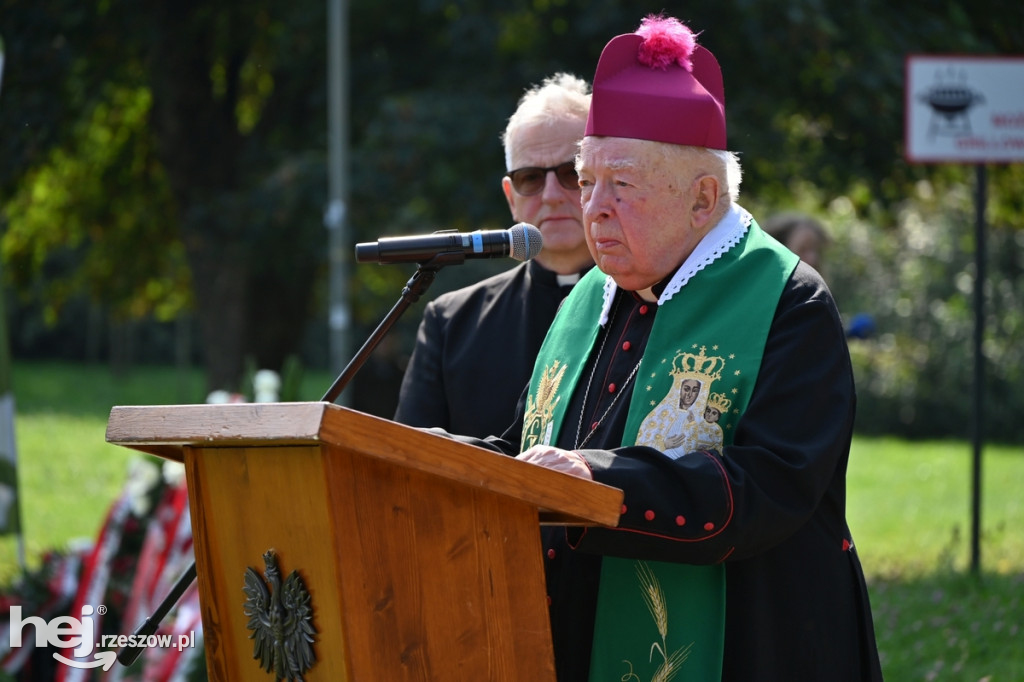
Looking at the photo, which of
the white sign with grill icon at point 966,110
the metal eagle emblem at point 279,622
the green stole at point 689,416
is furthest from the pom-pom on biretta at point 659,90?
the white sign with grill icon at point 966,110

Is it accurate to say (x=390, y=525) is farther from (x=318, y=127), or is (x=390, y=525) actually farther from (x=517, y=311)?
(x=318, y=127)

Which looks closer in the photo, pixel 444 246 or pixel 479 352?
pixel 444 246

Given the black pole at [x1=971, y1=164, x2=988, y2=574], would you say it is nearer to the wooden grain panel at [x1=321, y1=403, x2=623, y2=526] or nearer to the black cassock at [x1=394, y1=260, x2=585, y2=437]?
the black cassock at [x1=394, y1=260, x2=585, y2=437]

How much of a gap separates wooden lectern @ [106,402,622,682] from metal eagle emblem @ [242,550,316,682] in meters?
0.01

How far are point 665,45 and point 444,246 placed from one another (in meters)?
0.68

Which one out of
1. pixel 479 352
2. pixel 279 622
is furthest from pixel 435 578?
pixel 479 352

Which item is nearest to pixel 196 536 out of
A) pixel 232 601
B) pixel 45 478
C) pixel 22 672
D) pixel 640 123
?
pixel 232 601

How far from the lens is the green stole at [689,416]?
2477mm

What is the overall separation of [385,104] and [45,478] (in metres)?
7.14

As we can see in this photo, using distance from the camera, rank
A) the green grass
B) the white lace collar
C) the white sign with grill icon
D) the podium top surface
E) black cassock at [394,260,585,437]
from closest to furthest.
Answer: the podium top surface, the white lace collar, black cassock at [394,260,585,437], the green grass, the white sign with grill icon

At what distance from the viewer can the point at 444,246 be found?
94.4 inches

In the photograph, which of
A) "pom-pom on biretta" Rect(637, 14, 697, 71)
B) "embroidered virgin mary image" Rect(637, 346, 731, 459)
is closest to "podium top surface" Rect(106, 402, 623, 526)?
"embroidered virgin mary image" Rect(637, 346, 731, 459)

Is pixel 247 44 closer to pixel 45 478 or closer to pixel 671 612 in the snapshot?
pixel 45 478

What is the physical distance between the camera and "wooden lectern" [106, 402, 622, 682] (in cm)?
198
